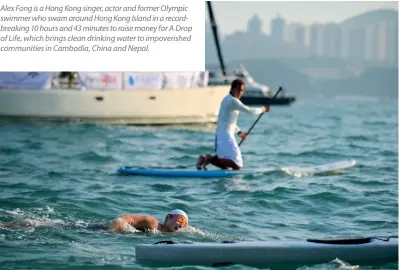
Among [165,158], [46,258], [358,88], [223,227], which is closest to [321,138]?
[165,158]

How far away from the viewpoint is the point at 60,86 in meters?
30.3

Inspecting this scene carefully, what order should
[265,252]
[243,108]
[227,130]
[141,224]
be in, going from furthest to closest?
[227,130] → [243,108] → [141,224] → [265,252]

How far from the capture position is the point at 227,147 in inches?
599

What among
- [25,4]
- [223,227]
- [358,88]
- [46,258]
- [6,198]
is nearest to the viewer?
[46,258]

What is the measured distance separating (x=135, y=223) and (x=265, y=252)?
6.34 ft

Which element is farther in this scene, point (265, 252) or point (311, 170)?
point (311, 170)

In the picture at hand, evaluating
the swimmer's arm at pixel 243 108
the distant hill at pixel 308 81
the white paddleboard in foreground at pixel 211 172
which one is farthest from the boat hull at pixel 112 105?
the distant hill at pixel 308 81

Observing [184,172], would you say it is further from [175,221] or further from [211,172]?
[175,221]

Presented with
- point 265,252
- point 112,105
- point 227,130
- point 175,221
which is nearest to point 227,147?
point 227,130

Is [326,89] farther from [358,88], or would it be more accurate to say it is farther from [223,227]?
[223,227]

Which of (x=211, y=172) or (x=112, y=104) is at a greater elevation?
(x=112, y=104)

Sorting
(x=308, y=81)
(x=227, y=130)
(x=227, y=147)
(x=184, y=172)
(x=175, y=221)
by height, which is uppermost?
(x=308, y=81)

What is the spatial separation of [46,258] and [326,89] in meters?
189

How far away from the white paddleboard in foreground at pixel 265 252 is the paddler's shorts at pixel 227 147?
5485mm
